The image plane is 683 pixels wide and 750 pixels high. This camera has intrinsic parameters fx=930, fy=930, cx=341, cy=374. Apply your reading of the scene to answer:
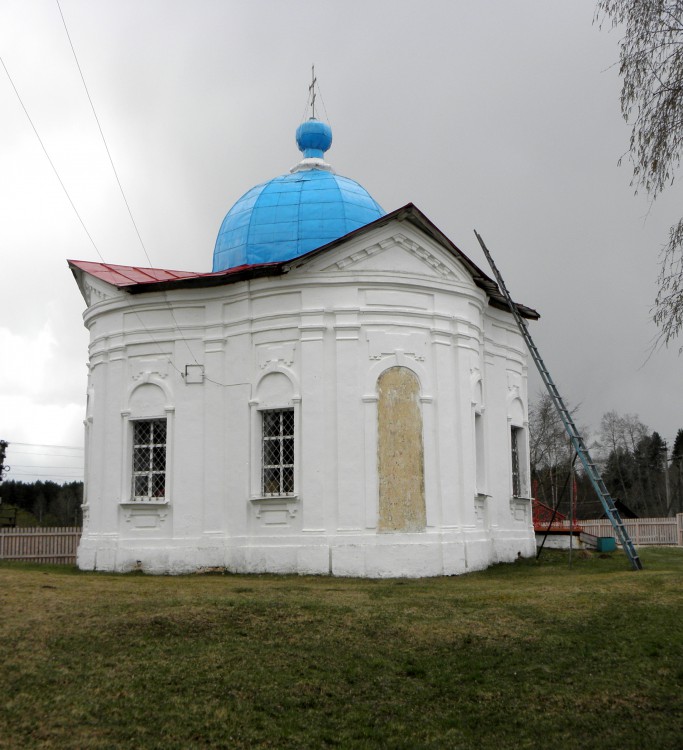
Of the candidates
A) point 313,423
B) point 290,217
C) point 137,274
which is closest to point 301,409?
point 313,423

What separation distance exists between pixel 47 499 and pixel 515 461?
66785 mm

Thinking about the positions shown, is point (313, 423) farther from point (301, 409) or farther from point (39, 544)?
point (39, 544)

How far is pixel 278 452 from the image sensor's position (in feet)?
60.5

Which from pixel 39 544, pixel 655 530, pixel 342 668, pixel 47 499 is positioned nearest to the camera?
pixel 342 668

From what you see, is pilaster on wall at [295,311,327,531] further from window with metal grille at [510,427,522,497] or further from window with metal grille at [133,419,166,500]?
window with metal grille at [510,427,522,497]

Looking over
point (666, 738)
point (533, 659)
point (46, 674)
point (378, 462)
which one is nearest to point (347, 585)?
point (378, 462)

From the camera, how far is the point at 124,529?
63.3ft

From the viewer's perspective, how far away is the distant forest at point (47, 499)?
74062 mm

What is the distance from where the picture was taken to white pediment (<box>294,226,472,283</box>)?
1814 cm

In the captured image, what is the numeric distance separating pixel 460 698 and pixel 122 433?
1182 cm

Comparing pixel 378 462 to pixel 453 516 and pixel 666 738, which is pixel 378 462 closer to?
pixel 453 516

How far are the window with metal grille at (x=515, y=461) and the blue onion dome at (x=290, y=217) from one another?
6356mm

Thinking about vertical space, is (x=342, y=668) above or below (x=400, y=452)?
below

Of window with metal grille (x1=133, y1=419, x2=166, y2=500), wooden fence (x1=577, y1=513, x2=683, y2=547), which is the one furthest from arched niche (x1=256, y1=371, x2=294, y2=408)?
wooden fence (x1=577, y1=513, x2=683, y2=547)
